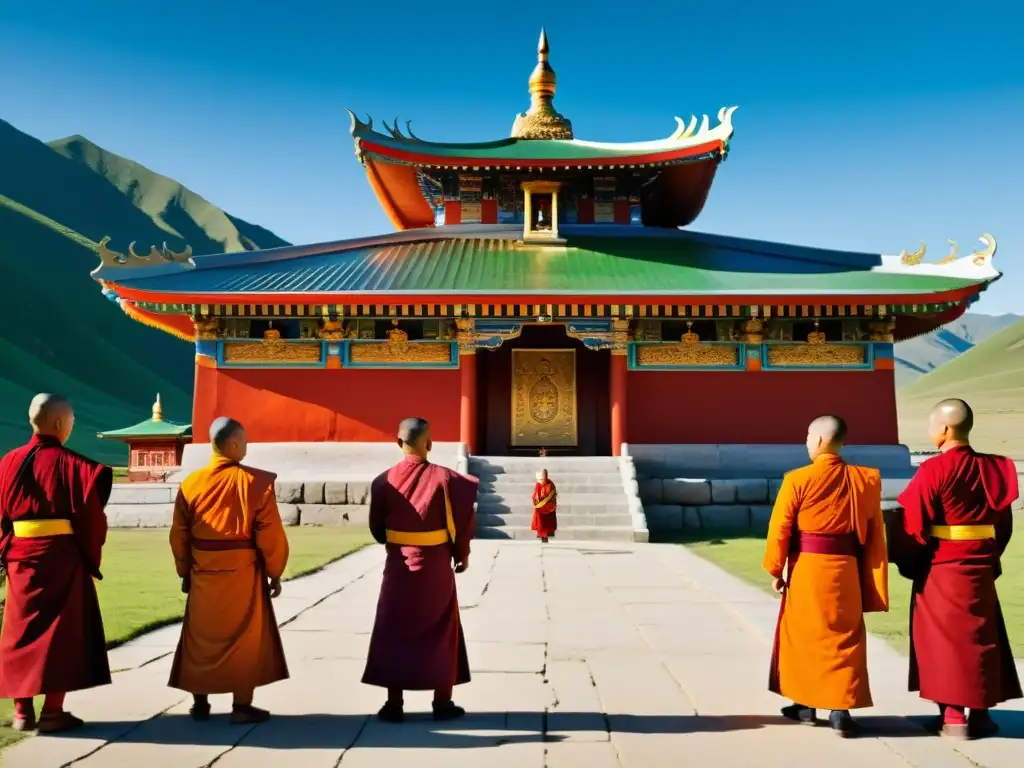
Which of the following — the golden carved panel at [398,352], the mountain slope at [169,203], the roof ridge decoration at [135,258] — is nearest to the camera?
the roof ridge decoration at [135,258]

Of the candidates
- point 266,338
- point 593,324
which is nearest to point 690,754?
point 593,324

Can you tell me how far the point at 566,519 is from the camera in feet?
47.5

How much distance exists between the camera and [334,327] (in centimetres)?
1725

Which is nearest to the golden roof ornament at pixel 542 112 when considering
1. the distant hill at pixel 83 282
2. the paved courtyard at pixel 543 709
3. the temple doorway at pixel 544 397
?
the temple doorway at pixel 544 397

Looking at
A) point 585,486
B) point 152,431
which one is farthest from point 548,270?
point 152,431

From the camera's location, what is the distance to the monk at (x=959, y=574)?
4543 millimetres

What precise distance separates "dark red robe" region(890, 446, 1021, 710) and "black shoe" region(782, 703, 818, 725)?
0.59 metres

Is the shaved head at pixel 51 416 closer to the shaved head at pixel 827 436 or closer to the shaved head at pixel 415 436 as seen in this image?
the shaved head at pixel 415 436

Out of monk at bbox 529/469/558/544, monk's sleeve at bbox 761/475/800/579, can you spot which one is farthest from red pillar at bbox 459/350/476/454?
monk's sleeve at bbox 761/475/800/579

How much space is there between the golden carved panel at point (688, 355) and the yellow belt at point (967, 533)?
41.8 feet

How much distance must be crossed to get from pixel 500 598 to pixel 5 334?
3555 inches

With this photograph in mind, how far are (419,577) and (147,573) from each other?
6514 mm

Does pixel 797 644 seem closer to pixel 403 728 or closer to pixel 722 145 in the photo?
pixel 403 728

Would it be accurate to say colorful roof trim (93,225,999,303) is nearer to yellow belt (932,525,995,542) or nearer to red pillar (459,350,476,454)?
red pillar (459,350,476,454)
